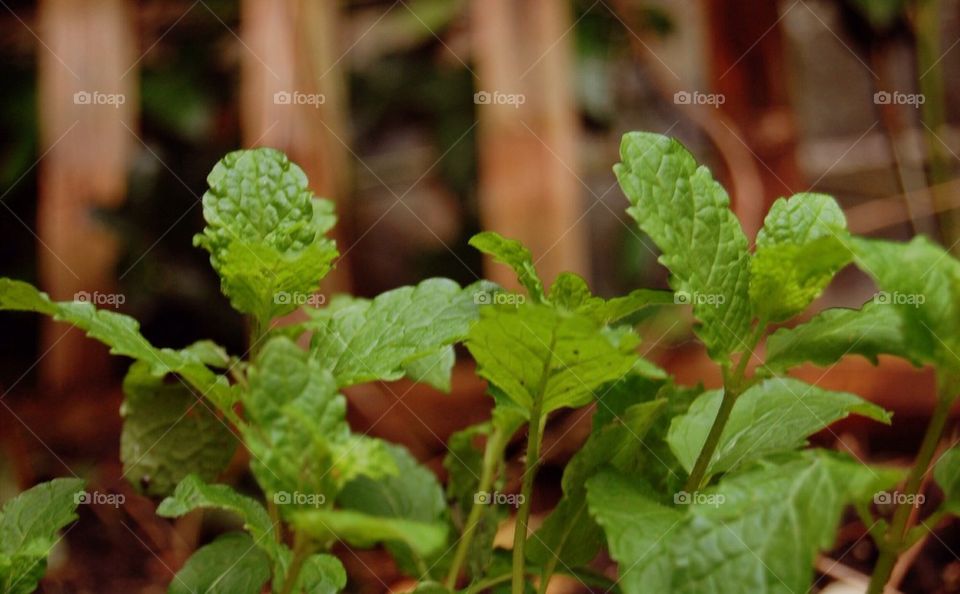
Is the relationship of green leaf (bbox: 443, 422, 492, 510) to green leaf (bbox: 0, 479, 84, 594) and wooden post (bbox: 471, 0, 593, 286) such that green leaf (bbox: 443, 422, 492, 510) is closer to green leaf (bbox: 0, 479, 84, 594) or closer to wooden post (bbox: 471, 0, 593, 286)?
green leaf (bbox: 0, 479, 84, 594)

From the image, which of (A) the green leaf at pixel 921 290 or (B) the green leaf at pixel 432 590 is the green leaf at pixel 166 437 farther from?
(A) the green leaf at pixel 921 290

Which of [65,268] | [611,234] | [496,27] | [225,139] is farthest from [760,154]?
[65,268]

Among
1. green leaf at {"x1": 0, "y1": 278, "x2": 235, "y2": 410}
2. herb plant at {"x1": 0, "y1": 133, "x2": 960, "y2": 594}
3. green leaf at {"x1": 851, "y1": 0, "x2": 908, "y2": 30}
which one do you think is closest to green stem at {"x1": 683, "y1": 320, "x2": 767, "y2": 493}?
herb plant at {"x1": 0, "y1": 133, "x2": 960, "y2": 594}

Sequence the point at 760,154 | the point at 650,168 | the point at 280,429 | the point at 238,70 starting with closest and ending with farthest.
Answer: the point at 280,429 < the point at 650,168 < the point at 760,154 < the point at 238,70

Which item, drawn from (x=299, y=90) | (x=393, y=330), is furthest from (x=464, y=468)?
(x=299, y=90)

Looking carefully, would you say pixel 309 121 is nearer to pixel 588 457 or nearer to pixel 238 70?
pixel 238 70
